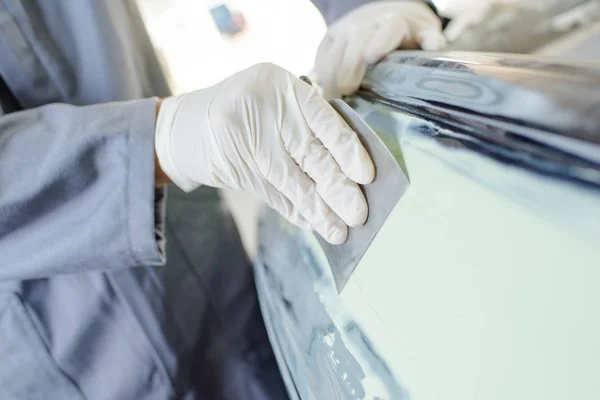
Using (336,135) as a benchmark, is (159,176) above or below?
below

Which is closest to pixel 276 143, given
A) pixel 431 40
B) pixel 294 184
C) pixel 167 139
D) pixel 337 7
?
pixel 294 184

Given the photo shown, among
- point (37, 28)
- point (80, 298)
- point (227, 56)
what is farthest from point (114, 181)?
point (227, 56)

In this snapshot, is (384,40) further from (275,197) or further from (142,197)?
(142,197)

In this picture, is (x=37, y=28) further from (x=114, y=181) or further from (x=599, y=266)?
(x=599, y=266)

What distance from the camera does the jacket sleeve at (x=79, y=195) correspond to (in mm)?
542

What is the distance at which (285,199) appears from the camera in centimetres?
57

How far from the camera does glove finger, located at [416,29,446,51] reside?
0.57 meters

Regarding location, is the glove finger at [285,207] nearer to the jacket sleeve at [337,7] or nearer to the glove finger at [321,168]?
the glove finger at [321,168]

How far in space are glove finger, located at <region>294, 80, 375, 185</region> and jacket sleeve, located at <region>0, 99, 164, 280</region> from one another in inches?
8.5

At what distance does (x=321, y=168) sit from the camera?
1.67 feet

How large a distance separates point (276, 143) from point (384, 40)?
7.7 inches

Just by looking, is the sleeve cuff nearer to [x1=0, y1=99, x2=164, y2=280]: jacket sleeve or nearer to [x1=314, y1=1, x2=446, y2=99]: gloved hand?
[x1=0, y1=99, x2=164, y2=280]: jacket sleeve

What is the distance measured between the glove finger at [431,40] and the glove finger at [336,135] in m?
0.19

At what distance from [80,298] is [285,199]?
13.9 inches
